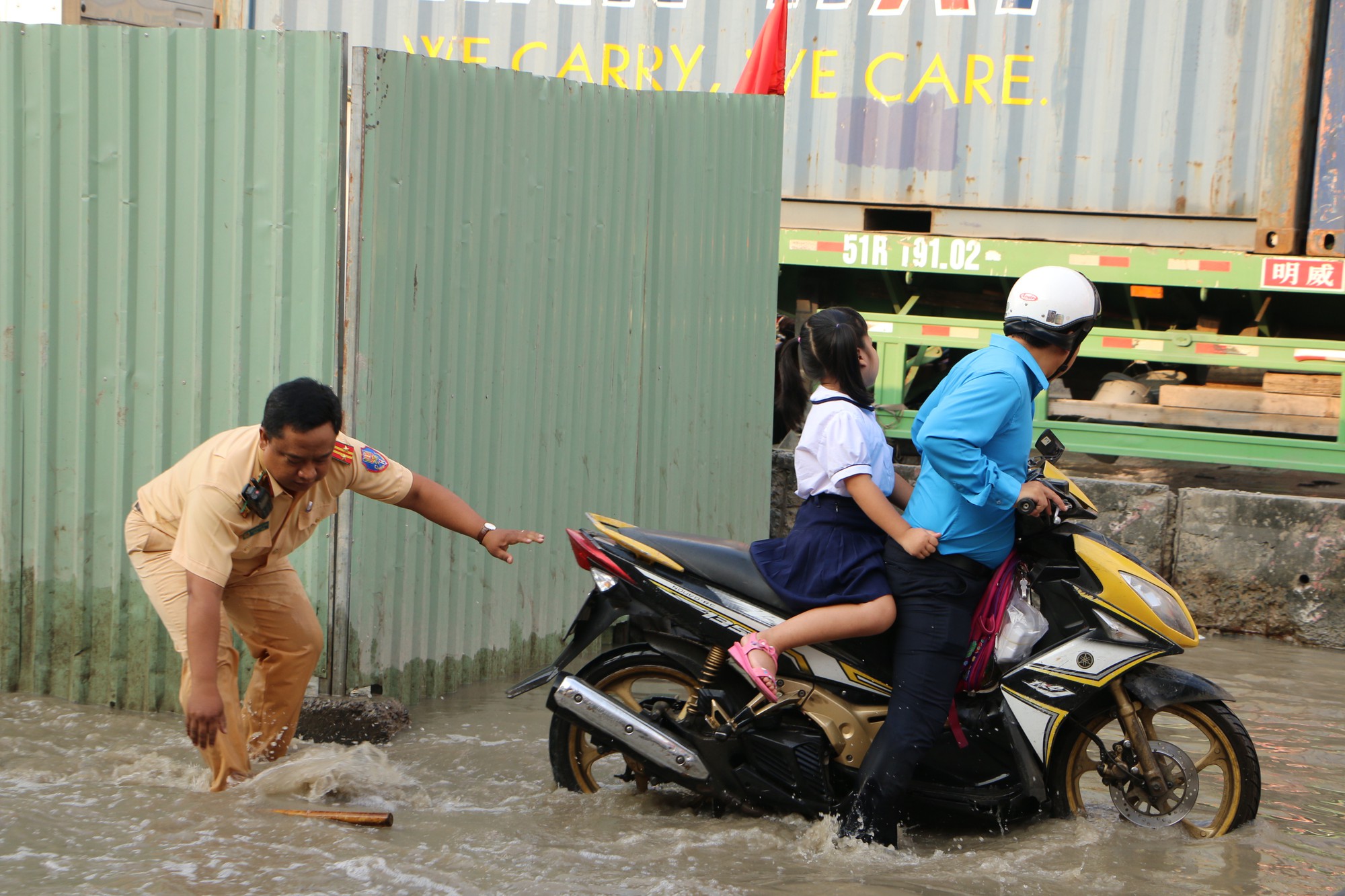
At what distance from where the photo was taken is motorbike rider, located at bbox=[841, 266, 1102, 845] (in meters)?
3.67

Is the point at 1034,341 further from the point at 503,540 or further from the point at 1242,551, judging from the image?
the point at 1242,551

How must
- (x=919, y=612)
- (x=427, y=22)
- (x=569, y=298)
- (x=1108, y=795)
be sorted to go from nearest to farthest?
(x=919, y=612)
(x=1108, y=795)
(x=569, y=298)
(x=427, y=22)

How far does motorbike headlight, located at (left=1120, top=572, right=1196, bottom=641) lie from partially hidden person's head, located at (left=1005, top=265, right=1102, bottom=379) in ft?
2.33

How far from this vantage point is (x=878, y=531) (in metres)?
3.89

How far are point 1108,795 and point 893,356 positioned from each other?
15.4 ft

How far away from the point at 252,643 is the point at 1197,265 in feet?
21.6

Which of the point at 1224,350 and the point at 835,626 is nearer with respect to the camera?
the point at 835,626

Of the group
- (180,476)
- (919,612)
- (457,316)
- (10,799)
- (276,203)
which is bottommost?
(10,799)

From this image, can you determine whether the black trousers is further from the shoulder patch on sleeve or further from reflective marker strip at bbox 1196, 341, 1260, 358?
reflective marker strip at bbox 1196, 341, 1260, 358

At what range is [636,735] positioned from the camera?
3887mm

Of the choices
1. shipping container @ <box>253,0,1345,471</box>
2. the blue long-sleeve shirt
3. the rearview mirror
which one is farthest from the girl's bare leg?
shipping container @ <box>253,0,1345,471</box>

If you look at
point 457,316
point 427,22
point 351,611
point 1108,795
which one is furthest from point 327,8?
point 1108,795

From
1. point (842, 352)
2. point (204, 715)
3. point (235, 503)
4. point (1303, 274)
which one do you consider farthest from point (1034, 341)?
point (1303, 274)

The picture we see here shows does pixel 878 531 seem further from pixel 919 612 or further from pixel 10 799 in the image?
pixel 10 799
